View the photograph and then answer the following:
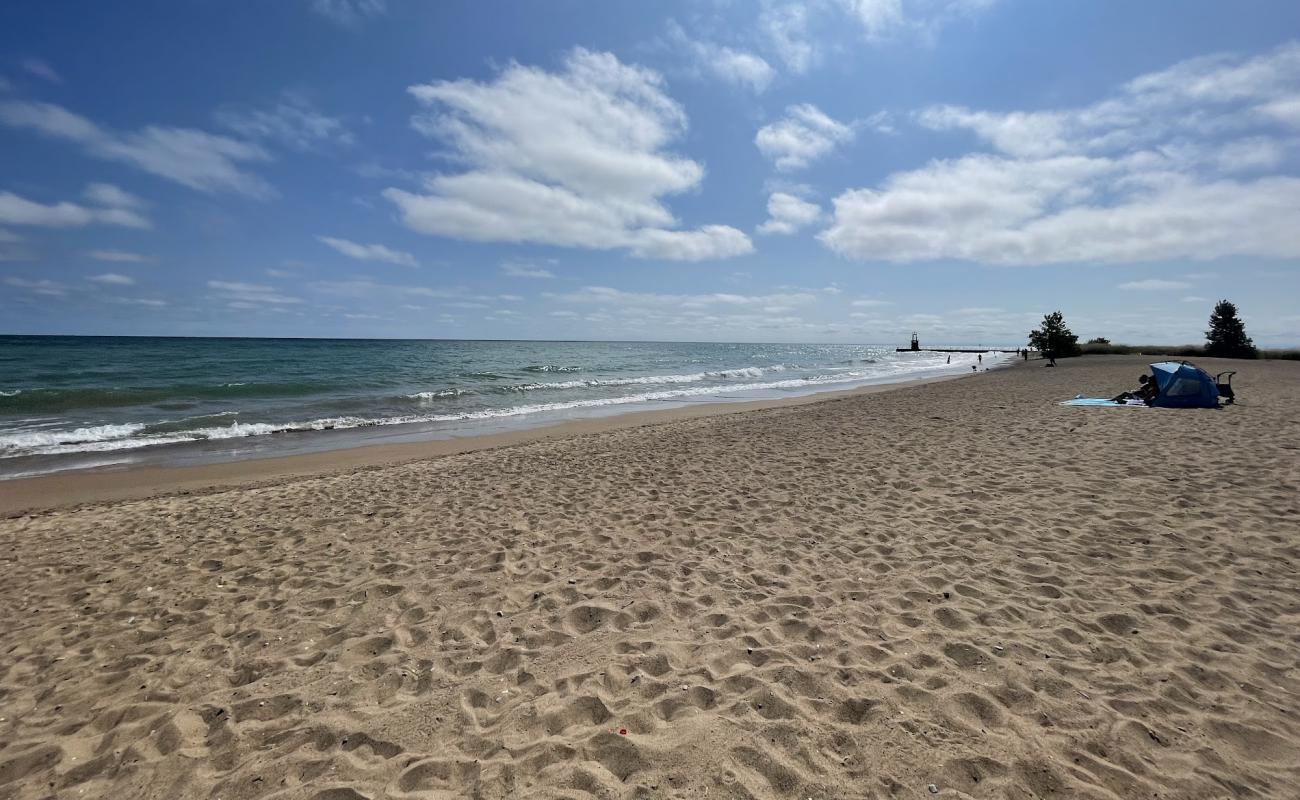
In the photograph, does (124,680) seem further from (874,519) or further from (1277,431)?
(1277,431)

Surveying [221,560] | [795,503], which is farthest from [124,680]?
[795,503]

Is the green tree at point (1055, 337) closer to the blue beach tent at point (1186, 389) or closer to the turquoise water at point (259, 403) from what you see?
the turquoise water at point (259, 403)

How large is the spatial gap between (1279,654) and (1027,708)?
2089 mm

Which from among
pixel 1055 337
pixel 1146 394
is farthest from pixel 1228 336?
pixel 1146 394

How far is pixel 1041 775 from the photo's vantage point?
2688 mm

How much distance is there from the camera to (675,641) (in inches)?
157

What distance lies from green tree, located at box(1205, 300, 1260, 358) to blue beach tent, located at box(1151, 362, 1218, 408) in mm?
51556

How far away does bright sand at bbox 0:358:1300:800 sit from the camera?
9.29ft

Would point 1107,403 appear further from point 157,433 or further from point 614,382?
point 157,433

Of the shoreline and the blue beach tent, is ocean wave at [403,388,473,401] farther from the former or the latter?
the blue beach tent

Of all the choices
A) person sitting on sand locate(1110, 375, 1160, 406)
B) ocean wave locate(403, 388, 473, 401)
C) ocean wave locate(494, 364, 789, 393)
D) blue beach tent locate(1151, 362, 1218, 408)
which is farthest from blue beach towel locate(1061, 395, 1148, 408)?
ocean wave locate(403, 388, 473, 401)

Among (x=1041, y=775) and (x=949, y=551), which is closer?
(x=1041, y=775)

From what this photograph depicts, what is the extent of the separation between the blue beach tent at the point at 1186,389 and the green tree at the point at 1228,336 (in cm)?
5156

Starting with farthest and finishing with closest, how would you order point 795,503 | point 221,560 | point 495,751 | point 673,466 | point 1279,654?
point 673,466 → point 795,503 → point 221,560 → point 1279,654 → point 495,751
